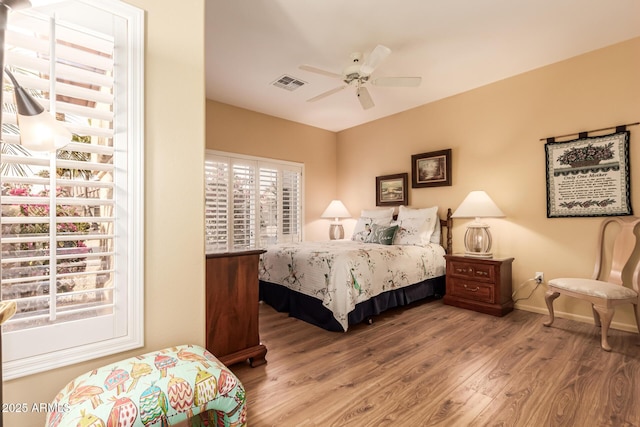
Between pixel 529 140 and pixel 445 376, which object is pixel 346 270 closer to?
pixel 445 376

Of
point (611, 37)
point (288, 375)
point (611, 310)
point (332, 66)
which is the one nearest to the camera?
point (288, 375)

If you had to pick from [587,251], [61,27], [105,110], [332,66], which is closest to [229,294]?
[105,110]

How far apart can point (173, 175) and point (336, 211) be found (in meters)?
4.16

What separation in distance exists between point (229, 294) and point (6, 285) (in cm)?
123

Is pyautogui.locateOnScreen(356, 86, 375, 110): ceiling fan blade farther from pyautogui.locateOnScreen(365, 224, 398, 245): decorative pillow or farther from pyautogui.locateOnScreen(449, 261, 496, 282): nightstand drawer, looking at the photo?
pyautogui.locateOnScreen(449, 261, 496, 282): nightstand drawer

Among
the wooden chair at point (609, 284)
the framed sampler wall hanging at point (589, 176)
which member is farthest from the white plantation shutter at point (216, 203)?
the framed sampler wall hanging at point (589, 176)

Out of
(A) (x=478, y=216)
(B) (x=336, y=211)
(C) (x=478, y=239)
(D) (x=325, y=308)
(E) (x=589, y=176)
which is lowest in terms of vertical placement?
(D) (x=325, y=308)

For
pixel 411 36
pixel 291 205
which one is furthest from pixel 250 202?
pixel 411 36

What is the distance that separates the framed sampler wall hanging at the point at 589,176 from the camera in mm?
2934

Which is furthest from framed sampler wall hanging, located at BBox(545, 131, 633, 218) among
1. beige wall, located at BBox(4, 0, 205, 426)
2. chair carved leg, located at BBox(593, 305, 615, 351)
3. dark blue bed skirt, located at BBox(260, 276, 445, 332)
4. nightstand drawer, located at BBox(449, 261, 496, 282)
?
beige wall, located at BBox(4, 0, 205, 426)

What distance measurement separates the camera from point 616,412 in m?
1.69

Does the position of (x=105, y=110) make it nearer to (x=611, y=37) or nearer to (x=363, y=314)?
(x=363, y=314)

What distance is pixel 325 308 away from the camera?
299 centimetres

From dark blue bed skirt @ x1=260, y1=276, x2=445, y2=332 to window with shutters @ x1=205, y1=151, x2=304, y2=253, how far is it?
104 centimetres
